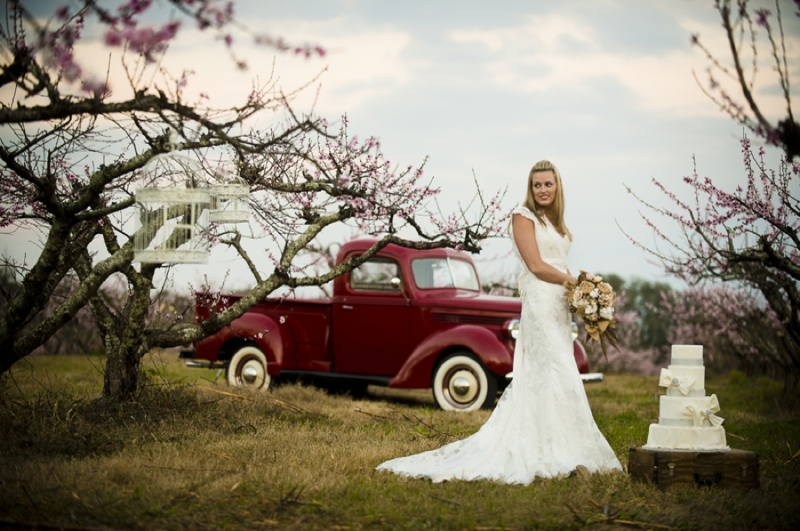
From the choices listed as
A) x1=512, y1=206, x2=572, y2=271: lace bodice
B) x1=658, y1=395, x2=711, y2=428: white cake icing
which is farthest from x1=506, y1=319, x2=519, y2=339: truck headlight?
x1=658, y1=395, x2=711, y2=428: white cake icing

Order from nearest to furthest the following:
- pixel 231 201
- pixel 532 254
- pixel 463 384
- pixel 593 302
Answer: pixel 593 302 → pixel 532 254 → pixel 231 201 → pixel 463 384

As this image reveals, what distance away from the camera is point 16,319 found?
523 cm

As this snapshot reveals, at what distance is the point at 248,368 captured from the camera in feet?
30.2

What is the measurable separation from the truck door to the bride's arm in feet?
12.9

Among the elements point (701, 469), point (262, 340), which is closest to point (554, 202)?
point (701, 469)

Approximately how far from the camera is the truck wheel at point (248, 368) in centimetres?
912

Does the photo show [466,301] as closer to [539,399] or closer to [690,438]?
[539,399]

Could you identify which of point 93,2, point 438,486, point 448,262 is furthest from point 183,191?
point 448,262

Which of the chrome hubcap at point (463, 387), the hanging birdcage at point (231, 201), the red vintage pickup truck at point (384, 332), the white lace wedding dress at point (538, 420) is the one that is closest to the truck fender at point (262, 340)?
the red vintage pickup truck at point (384, 332)

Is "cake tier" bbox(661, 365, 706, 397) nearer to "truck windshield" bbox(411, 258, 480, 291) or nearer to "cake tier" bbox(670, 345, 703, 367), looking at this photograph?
"cake tier" bbox(670, 345, 703, 367)

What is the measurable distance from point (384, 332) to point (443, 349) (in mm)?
923

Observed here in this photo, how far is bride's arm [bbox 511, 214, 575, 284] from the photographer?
15.9 feet

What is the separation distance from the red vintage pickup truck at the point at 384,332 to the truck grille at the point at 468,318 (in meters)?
0.01

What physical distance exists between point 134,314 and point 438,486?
326 cm
